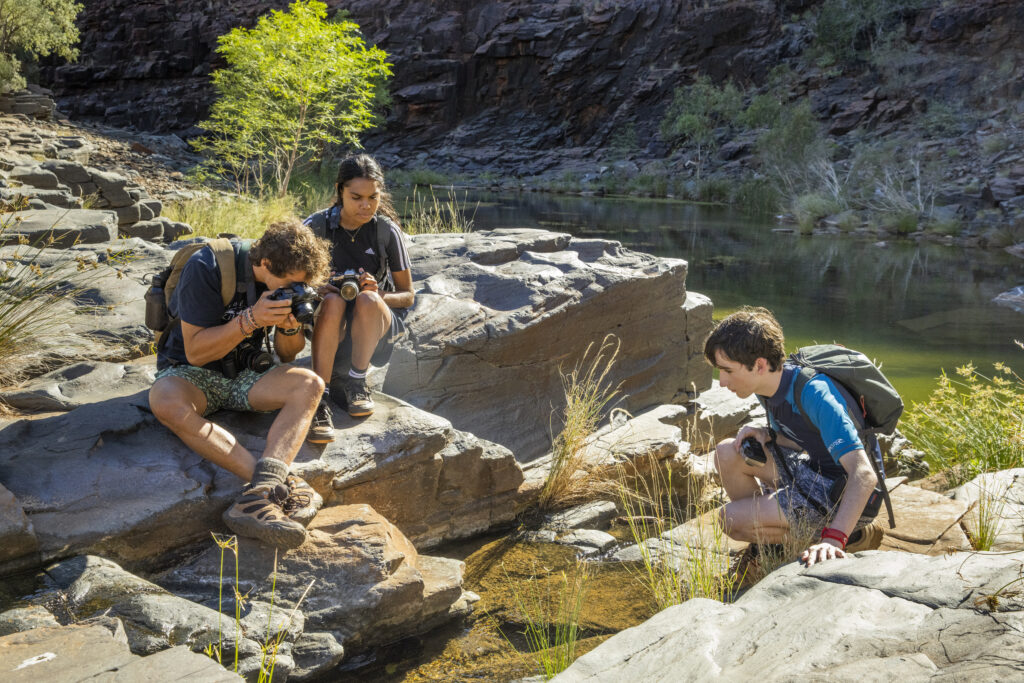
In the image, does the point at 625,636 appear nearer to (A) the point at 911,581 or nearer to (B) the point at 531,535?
(A) the point at 911,581

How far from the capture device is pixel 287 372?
3406 millimetres

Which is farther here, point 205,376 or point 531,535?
point 531,535

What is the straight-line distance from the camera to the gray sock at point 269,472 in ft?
10.1

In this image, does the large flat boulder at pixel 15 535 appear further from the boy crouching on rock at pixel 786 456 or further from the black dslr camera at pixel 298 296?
the boy crouching on rock at pixel 786 456

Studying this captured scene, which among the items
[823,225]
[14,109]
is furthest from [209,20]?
[823,225]

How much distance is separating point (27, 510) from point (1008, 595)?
9.72 ft

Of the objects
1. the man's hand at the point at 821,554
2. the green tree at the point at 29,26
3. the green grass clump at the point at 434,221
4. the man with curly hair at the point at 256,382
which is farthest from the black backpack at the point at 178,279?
the green tree at the point at 29,26

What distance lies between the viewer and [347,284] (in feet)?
12.0

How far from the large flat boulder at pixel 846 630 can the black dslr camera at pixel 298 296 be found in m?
1.62

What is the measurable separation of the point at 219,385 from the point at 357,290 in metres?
0.69

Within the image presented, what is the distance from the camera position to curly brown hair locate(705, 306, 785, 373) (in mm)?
3025

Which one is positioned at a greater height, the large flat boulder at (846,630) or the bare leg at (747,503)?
the large flat boulder at (846,630)

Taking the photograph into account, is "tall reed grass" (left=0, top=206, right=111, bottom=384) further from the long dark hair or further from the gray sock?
the gray sock

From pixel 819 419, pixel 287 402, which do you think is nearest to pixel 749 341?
pixel 819 419
